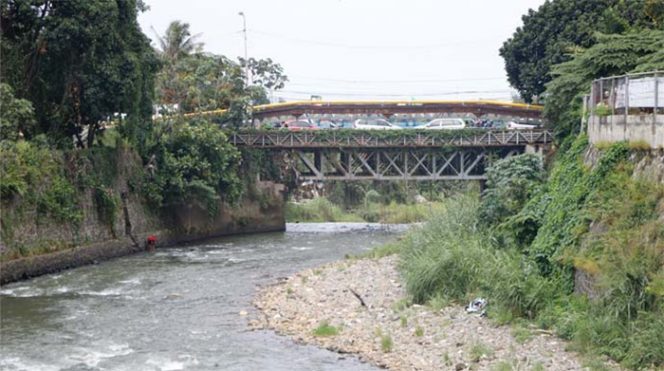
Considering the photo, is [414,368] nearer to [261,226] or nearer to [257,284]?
[257,284]

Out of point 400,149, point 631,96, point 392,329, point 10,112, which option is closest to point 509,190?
point 631,96

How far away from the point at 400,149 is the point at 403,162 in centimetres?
160

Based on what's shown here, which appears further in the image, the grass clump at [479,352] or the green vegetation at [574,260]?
the grass clump at [479,352]

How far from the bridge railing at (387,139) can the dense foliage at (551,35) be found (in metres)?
2.59

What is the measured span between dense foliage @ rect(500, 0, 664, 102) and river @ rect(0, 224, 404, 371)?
47.8ft

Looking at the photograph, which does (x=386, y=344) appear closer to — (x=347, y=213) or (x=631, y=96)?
(x=631, y=96)

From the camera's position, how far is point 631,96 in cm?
2350

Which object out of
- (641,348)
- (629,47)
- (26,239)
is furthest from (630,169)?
(26,239)

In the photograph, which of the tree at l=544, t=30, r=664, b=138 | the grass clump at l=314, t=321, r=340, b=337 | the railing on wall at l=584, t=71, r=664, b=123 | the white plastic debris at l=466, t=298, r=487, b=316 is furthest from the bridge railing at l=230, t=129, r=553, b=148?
the grass clump at l=314, t=321, r=340, b=337

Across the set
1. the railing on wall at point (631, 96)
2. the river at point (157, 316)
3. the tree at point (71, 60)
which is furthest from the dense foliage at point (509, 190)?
the tree at point (71, 60)

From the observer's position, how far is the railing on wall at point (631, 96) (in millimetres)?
22141

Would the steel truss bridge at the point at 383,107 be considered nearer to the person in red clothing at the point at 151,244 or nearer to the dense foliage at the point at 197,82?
the dense foliage at the point at 197,82

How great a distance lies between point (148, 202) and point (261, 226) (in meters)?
9.67

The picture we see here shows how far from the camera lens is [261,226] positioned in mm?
53281
